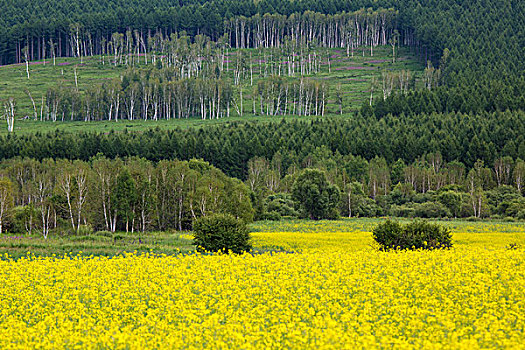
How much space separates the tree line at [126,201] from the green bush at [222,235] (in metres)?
29.4

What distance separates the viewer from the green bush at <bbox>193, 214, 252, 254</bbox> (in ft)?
106

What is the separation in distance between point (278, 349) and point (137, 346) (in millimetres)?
2816

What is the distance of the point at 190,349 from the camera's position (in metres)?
10.4

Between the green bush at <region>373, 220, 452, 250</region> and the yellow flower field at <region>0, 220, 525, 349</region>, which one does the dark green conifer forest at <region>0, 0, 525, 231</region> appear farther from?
the yellow flower field at <region>0, 220, 525, 349</region>

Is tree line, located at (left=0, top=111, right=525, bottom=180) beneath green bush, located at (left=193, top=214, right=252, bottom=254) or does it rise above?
above

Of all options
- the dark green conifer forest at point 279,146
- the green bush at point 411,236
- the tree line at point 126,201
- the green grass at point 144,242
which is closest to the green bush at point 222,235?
the green grass at point 144,242

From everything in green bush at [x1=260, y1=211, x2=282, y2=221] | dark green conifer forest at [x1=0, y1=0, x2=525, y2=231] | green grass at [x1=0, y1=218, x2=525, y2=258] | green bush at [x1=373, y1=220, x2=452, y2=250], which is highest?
dark green conifer forest at [x1=0, y1=0, x2=525, y2=231]

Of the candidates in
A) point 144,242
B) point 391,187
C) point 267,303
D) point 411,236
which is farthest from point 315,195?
point 267,303

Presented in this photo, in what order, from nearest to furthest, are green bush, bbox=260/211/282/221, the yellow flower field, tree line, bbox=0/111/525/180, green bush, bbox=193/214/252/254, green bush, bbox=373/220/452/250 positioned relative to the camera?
1. the yellow flower field
2. green bush, bbox=193/214/252/254
3. green bush, bbox=373/220/452/250
4. green bush, bbox=260/211/282/221
5. tree line, bbox=0/111/525/180

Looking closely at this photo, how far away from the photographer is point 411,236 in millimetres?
33188

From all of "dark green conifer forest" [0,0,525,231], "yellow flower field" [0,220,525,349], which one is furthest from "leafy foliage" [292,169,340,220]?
"yellow flower field" [0,220,525,349]

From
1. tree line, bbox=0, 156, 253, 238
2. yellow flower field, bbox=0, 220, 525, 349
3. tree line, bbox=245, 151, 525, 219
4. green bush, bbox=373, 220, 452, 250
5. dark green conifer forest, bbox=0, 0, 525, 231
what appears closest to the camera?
yellow flower field, bbox=0, 220, 525, 349

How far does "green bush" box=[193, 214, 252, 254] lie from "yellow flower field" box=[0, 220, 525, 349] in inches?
306

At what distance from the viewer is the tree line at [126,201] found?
6500 centimetres
